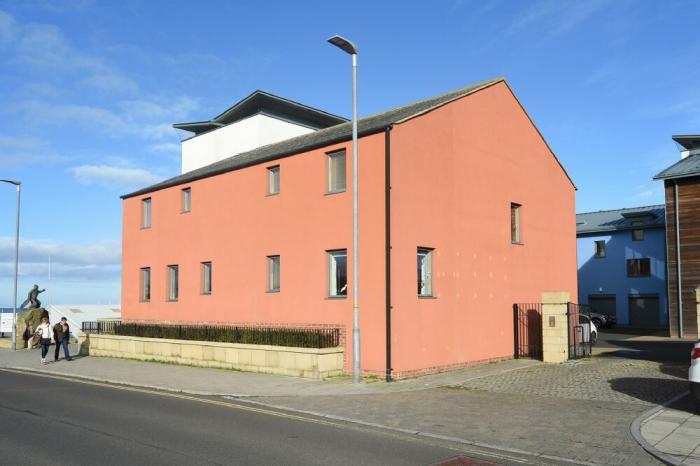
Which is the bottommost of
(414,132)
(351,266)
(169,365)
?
(169,365)

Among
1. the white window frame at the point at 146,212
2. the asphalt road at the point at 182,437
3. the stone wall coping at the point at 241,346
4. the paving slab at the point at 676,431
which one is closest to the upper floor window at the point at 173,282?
the stone wall coping at the point at 241,346

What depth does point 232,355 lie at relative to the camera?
1862cm

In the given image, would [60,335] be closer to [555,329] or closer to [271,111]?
[271,111]

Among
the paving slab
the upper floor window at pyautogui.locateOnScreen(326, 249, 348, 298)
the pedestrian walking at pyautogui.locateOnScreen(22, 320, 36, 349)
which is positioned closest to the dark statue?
the pedestrian walking at pyautogui.locateOnScreen(22, 320, 36, 349)

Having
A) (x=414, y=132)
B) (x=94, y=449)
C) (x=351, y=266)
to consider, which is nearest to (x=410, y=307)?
(x=351, y=266)

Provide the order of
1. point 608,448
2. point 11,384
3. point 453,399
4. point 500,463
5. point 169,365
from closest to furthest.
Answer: point 500,463
point 608,448
point 453,399
point 11,384
point 169,365

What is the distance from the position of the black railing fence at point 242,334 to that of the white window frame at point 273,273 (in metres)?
1.53

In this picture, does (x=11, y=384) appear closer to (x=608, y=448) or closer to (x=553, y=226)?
(x=608, y=448)

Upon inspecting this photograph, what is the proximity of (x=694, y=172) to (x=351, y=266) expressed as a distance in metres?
26.0

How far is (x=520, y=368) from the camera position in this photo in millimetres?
18391

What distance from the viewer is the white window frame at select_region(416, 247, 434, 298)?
17844mm

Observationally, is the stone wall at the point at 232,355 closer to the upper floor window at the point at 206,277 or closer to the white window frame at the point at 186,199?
the upper floor window at the point at 206,277

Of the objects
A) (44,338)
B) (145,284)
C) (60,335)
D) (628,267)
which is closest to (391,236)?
(60,335)

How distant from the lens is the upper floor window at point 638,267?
45750 millimetres
